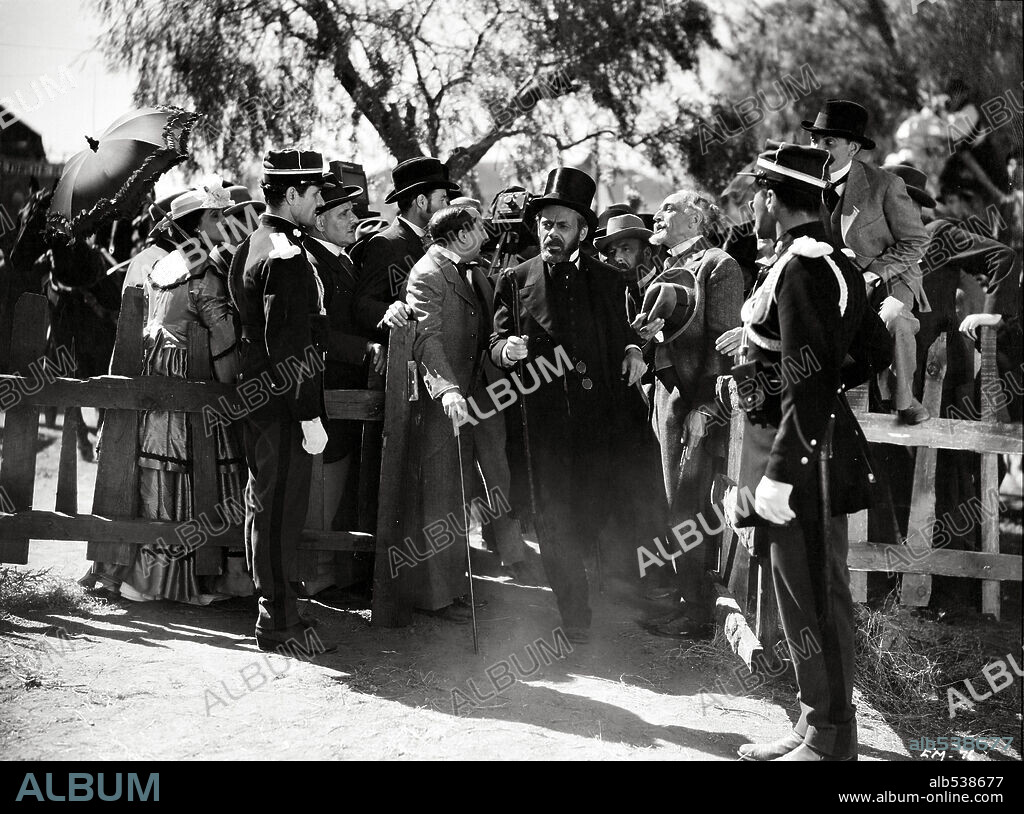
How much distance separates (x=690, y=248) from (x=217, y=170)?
6.03 m

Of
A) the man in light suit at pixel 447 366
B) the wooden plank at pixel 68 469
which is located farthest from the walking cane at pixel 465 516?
the wooden plank at pixel 68 469

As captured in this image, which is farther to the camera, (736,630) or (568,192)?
(568,192)

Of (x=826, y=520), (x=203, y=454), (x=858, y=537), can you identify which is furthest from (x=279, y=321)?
(x=858, y=537)

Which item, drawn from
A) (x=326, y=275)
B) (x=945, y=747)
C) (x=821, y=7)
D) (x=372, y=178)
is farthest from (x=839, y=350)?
(x=821, y=7)

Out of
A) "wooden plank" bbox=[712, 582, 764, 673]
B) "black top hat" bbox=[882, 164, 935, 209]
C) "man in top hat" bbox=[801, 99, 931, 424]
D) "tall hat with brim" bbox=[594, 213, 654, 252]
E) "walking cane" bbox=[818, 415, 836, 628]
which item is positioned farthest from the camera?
"tall hat with brim" bbox=[594, 213, 654, 252]

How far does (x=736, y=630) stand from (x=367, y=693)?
5.74ft

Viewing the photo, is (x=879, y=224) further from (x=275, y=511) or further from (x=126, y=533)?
(x=126, y=533)

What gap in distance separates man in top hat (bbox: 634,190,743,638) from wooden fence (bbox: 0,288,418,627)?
139 cm

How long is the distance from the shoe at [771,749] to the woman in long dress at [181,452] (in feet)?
9.19

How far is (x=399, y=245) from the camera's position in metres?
5.39

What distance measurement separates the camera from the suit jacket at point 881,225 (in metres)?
5.50

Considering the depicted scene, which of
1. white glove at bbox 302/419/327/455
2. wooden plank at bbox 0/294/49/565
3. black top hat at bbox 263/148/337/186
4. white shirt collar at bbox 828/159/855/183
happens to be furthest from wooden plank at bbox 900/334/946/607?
wooden plank at bbox 0/294/49/565

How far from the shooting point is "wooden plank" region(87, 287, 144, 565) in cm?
504

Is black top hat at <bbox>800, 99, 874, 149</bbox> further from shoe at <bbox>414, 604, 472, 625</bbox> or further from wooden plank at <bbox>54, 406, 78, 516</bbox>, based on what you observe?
wooden plank at <bbox>54, 406, 78, 516</bbox>
